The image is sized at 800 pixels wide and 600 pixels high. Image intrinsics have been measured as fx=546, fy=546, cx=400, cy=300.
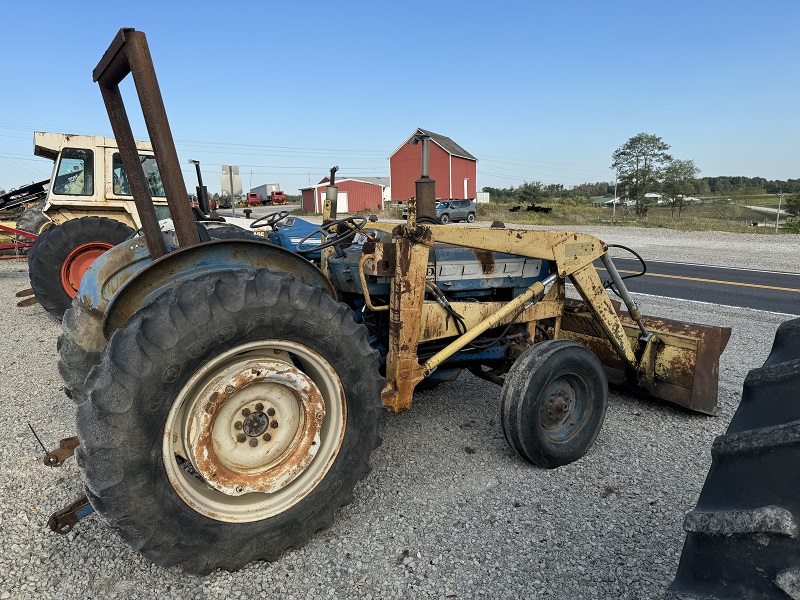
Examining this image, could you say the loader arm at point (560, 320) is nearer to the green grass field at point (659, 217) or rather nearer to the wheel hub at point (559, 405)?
the wheel hub at point (559, 405)

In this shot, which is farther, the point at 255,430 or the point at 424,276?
the point at 424,276

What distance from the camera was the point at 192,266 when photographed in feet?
8.26

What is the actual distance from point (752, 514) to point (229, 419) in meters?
1.87

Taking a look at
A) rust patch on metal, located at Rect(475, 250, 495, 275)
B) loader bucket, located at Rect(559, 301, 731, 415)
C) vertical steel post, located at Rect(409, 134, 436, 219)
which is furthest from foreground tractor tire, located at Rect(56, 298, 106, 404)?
loader bucket, located at Rect(559, 301, 731, 415)

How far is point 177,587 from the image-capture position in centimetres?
221

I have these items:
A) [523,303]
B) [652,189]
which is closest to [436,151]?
[652,189]

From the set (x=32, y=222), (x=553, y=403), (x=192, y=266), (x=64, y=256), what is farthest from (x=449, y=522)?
(x=32, y=222)

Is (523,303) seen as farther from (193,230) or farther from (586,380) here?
(193,230)

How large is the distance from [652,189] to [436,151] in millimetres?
17930

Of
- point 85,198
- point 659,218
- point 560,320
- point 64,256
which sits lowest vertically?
point 560,320

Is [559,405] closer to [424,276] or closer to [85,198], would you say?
[424,276]

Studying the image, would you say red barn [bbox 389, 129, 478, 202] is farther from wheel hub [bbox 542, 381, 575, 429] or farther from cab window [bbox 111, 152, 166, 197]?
wheel hub [bbox 542, 381, 575, 429]

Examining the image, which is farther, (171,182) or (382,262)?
(382,262)

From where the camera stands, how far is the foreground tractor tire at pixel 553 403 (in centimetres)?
304
